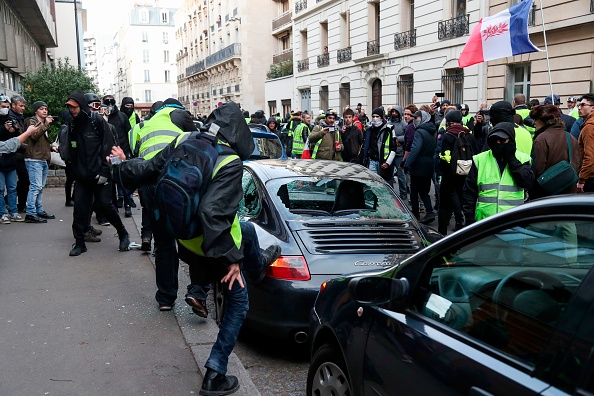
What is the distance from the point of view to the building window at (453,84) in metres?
20.4

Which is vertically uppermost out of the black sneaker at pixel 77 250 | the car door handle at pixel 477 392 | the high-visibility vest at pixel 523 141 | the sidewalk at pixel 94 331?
the high-visibility vest at pixel 523 141

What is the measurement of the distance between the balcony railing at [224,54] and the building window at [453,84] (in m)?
30.1

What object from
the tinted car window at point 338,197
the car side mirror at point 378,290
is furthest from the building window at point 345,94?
the car side mirror at point 378,290

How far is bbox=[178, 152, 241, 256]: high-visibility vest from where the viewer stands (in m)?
3.71

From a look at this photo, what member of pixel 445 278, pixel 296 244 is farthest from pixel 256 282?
pixel 445 278

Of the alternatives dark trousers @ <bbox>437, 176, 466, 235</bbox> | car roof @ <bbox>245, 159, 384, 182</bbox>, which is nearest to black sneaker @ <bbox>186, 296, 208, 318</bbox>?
car roof @ <bbox>245, 159, 384, 182</bbox>

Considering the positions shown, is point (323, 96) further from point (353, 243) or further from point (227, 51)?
point (353, 243)

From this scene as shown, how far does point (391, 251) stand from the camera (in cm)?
475

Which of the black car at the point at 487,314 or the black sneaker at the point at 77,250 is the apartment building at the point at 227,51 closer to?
the black sneaker at the point at 77,250

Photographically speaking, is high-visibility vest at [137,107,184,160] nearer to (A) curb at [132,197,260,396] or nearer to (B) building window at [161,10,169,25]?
(A) curb at [132,197,260,396]

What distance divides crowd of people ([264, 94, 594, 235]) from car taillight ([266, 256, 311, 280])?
1890 mm

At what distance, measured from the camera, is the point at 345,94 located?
29.7m

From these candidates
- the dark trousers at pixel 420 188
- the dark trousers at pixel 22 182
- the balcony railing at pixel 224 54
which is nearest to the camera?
the dark trousers at pixel 420 188

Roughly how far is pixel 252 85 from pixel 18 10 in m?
26.9
